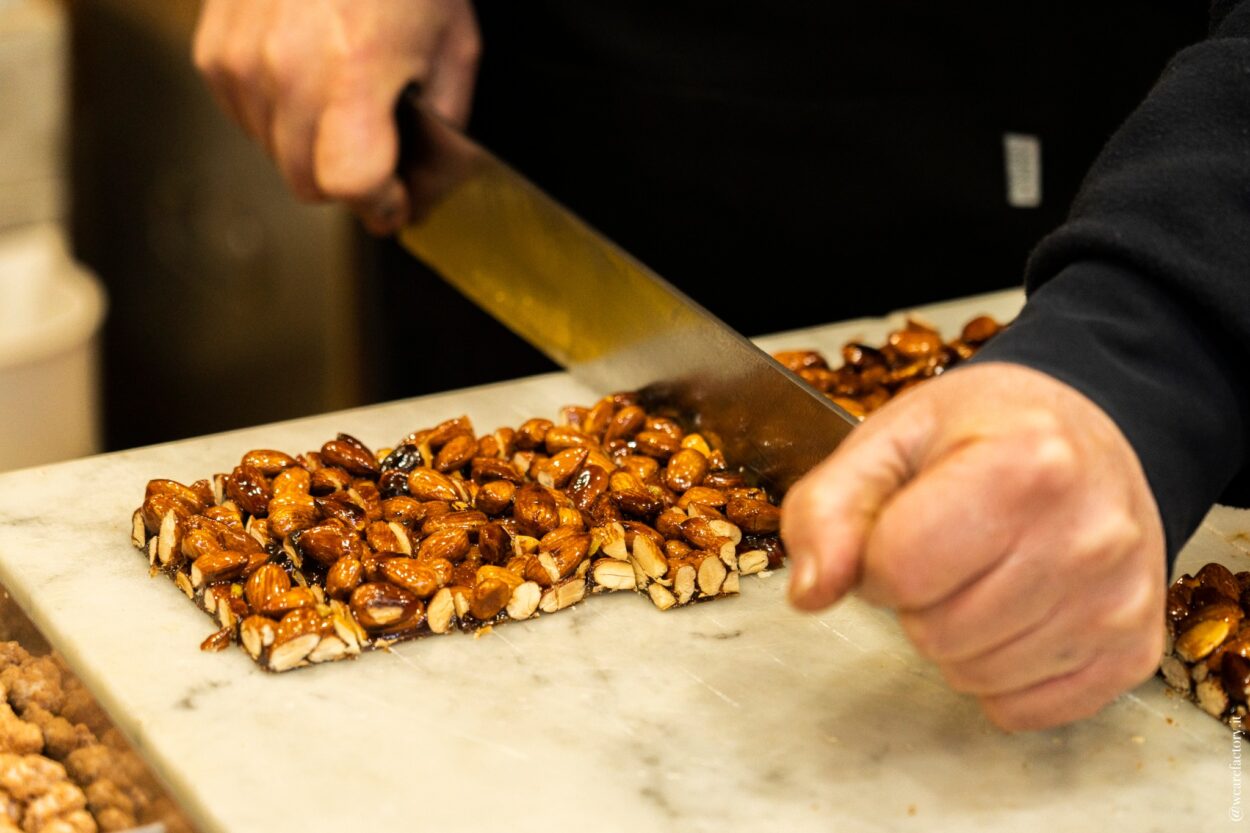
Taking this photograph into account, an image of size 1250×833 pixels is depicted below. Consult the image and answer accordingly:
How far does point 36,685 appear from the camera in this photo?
1.17m

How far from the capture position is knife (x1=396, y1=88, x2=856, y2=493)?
1.36 m

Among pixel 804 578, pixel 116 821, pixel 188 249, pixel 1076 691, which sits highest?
pixel 804 578

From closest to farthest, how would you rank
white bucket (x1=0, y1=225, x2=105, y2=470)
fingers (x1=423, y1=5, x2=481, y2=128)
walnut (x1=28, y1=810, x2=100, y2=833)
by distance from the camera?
walnut (x1=28, y1=810, x2=100, y2=833) → fingers (x1=423, y1=5, x2=481, y2=128) → white bucket (x1=0, y1=225, x2=105, y2=470)

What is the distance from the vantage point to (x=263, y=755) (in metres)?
1.02

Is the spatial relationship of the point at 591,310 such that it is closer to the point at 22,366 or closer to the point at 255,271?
the point at 22,366

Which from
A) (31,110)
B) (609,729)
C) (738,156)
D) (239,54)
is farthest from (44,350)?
(609,729)

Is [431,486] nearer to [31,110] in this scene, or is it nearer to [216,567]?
[216,567]

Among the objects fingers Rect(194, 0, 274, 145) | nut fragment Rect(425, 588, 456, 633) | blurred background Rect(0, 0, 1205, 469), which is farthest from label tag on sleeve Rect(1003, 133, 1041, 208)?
nut fragment Rect(425, 588, 456, 633)

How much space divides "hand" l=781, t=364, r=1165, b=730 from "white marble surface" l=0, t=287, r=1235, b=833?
0.16 m

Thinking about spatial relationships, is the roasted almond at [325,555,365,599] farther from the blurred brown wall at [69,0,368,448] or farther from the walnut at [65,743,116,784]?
the blurred brown wall at [69,0,368,448]

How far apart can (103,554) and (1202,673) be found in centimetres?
88

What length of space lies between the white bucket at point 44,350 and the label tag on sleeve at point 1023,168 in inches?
59.0

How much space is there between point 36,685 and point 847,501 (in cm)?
69

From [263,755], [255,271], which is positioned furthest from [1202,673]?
[255,271]
